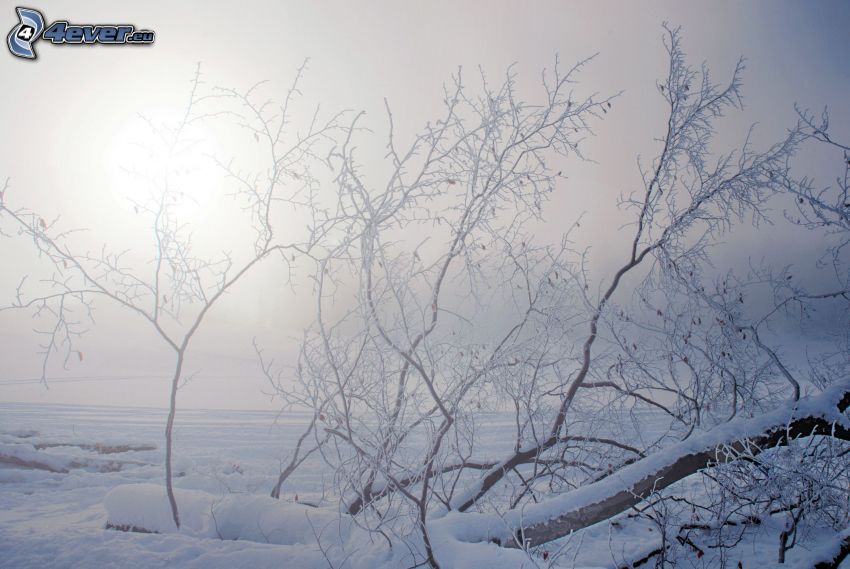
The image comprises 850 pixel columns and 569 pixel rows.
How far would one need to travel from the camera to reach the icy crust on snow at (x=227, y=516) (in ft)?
14.8

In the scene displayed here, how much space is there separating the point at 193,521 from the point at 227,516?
15.4 inches

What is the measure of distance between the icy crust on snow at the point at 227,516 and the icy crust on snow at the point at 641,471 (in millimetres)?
1036

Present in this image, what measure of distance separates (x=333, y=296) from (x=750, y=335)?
5.04 meters

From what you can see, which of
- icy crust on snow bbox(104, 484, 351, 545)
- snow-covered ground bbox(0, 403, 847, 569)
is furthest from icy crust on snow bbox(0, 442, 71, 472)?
icy crust on snow bbox(104, 484, 351, 545)

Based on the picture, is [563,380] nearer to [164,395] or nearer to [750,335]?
[750,335]

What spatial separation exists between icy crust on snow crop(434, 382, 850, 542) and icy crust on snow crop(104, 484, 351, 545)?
40.8 inches

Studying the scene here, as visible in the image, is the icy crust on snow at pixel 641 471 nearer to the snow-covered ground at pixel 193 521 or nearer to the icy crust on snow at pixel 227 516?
the snow-covered ground at pixel 193 521

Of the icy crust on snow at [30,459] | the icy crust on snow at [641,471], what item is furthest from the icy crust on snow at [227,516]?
the icy crust on snow at [30,459]

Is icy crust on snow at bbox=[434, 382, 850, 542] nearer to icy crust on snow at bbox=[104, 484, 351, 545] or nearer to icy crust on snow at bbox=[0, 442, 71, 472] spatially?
icy crust on snow at bbox=[104, 484, 351, 545]

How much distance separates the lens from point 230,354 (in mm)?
51531

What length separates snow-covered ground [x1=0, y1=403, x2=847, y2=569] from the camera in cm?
406

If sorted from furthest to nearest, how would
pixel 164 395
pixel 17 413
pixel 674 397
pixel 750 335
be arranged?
pixel 164 395, pixel 17 413, pixel 674 397, pixel 750 335

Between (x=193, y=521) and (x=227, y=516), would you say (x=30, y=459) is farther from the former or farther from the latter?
(x=227, y=516)

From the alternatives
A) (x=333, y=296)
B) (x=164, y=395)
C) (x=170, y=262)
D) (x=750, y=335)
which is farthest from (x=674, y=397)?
(x=164, y=395)
